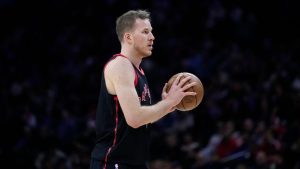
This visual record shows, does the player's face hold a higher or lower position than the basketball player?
higher

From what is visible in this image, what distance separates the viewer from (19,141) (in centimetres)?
1166

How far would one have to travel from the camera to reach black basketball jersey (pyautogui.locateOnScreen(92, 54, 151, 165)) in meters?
4.93

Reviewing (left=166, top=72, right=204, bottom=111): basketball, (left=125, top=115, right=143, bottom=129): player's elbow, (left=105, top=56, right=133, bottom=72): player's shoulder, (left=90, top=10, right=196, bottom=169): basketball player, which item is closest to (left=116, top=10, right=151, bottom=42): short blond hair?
(left=90, top=10, right=196, bottom=169): basketball player

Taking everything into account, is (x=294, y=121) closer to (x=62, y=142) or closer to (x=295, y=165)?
(x=295, y=165)

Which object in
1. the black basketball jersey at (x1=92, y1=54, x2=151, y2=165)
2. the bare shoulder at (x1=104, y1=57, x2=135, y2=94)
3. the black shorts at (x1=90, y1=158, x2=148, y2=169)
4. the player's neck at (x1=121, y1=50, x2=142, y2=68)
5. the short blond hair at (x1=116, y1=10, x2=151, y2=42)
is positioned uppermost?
the short blond hair at (x1=116, y1=10, x2=151, y2=42)

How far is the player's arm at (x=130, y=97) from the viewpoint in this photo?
15.6 ft

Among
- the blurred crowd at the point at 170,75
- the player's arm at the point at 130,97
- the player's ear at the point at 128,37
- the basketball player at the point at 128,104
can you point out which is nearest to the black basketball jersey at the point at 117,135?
the basketball player at the point at 128,104

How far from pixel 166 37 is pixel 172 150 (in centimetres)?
577

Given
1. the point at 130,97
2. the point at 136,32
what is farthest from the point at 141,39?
the point at 130,97

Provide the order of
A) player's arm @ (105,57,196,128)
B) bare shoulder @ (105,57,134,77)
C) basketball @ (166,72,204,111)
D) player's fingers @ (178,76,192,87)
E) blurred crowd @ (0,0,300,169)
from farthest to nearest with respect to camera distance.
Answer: blurred crowd @ (0,0,300,169)
basketball @ (166,72,204,111)
player's fingers @ (178,76,192,87)
bare shoulder @ (105,57,134,77)
player's arm @ (105,57,196,128)

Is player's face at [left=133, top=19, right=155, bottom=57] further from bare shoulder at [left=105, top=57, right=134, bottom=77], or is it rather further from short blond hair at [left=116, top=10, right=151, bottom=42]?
bare shoulder at [left=105, top=57, right=134, bottom=77]

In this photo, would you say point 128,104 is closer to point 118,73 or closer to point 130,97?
point 130,97

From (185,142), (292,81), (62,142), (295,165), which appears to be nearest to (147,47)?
(295,165)

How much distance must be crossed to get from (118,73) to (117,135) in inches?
19.1
